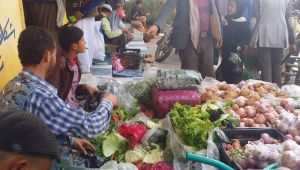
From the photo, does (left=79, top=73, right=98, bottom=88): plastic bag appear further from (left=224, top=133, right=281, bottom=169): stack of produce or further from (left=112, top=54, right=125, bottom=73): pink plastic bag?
(left=224, top=133, right=281, bottom=169): stack of produce

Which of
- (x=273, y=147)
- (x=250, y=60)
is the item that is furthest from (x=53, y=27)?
(x=250, y=60)

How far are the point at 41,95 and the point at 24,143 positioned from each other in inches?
41.8

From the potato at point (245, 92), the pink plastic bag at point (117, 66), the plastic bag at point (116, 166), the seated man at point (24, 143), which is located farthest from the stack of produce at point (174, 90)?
the seated man at point (24, 143)

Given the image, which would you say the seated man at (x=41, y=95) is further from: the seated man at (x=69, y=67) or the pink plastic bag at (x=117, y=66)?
the pink plastic bag at (x=117, y=66)

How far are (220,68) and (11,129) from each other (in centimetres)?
641

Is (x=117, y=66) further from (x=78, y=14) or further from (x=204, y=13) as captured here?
(x=204, y=13)

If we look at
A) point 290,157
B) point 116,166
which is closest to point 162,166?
point 116,166

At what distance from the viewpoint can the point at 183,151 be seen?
11.3 feet

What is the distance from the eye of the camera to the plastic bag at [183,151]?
3.24 m

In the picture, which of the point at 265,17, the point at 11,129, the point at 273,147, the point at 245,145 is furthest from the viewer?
the point at 265,17

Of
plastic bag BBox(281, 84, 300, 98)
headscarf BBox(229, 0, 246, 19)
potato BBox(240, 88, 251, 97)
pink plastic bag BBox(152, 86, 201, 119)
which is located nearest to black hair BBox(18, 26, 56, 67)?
pink plastic bag BBox(152, 86, 201, 119)

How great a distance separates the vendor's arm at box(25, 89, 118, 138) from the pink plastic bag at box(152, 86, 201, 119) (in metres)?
1.57

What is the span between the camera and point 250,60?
Result: 25.9 feet

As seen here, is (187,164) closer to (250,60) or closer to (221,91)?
(221,91)
